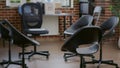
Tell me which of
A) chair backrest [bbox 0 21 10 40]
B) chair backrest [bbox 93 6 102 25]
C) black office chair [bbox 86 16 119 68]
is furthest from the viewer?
chair backrest [bbox 93 6 102 25]

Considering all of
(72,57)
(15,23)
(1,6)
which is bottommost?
(72,57)

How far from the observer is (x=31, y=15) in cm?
618

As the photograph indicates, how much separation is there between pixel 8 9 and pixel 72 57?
9.18ft

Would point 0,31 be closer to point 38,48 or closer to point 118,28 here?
point 38,48

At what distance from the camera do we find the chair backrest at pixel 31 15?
20.1 ft

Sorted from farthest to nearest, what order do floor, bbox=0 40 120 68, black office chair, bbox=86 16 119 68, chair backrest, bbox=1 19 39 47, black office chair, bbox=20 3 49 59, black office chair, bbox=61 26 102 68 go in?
black office chair, bbox=20 3 49 59, floor, bbox=0 40 120 68, black office chair, bbox=86 16 119 68, chair backrest, bbox=1 19 39 47, black office chair, bbox=61 26 102 68

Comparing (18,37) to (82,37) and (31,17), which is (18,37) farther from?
(31,17)

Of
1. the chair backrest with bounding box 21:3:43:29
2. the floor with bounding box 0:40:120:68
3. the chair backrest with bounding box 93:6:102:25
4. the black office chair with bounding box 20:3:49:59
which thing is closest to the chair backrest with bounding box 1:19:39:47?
the floor with bounding box 0:40:120:68

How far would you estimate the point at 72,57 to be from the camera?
231 inches

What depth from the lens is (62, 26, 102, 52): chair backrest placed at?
10.9ft

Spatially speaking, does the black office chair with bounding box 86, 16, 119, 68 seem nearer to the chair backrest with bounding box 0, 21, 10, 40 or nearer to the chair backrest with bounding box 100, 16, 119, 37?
the chair backrest with bounding box 100, 16, 119, 37

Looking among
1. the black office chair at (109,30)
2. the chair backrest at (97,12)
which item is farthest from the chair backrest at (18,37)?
the chair backrest at (97,12)

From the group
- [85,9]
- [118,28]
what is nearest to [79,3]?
[85,9]

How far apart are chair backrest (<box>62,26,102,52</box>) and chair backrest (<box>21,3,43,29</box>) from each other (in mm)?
2871
